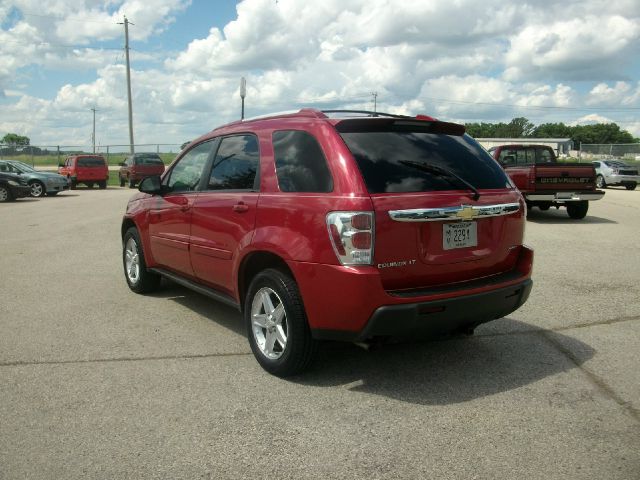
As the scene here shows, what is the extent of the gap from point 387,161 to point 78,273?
536 centimetres

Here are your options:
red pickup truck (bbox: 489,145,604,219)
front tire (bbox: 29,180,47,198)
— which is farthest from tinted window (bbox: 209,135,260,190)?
front tire (bbox: 29,180,47,198)

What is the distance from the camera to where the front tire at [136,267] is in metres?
6.28

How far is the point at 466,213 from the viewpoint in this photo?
3.75m

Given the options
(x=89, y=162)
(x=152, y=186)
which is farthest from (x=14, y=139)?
(x=152, y=186)

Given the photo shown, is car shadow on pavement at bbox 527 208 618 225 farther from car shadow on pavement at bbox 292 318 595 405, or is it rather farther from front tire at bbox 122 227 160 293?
front tire at bbox 122 227 160 293

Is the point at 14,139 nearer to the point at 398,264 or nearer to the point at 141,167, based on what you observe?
the point at 141,167

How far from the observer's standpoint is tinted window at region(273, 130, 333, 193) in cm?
373

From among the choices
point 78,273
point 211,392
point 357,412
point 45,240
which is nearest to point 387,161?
point 357,412

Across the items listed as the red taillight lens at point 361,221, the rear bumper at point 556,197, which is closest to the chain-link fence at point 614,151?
the rear bumper at point 556,197

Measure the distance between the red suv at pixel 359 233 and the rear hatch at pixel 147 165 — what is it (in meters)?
26.6

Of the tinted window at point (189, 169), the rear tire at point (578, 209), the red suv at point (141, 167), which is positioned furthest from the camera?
the red suv at point (141, 167)

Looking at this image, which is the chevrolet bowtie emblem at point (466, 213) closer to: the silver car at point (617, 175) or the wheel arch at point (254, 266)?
the wheel arch at point (254, 266)

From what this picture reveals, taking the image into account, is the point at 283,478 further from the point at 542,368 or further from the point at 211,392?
the point at 542,368

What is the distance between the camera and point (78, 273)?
763 cm
